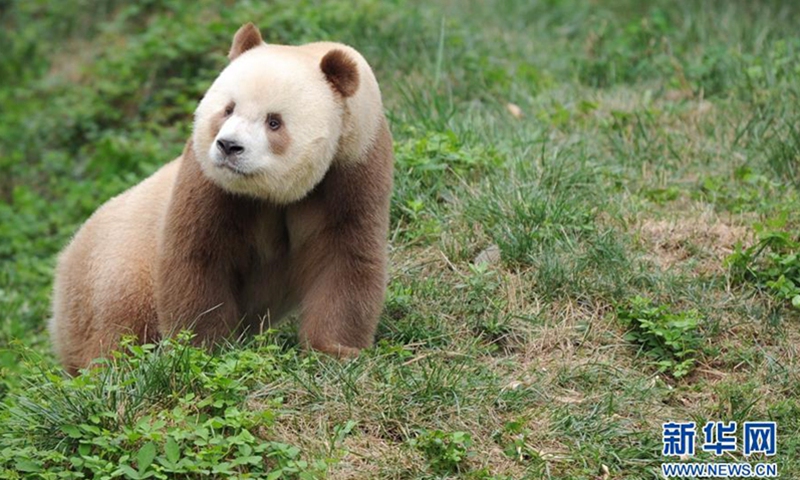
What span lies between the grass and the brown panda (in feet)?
0.67

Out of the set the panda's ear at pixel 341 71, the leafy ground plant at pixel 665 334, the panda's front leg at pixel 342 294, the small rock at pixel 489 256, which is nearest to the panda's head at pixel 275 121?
the panda's ear at pixel 341 71

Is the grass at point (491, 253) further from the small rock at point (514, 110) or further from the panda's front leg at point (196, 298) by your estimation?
the panda's front leg at point (196, 298)

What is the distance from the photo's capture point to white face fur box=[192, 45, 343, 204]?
4.86 m

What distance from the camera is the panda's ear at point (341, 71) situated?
5078 mm

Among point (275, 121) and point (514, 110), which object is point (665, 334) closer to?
point (275, 121)

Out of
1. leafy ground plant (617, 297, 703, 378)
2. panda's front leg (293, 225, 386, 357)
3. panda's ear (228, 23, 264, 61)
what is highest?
panda's ear (228, 23, 264, 61)

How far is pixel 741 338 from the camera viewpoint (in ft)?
18.6

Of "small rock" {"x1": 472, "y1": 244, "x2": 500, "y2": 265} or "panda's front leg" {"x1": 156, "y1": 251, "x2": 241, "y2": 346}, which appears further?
"small rock" {"x1": 472, "y1": 244, "x2": 500, "y2": 265}

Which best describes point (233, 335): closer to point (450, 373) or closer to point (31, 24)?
point (450, 373)

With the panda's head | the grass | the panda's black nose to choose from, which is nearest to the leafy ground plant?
the grass

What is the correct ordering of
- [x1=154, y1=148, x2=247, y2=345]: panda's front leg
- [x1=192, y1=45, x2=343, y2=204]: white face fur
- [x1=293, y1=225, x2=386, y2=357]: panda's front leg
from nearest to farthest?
1. [x1=192, y1=45, x2=343, y2=204]: white face fur
2. [x1=154, y1=148, x2=247, y2=345]: panda's front leg
3. [x1=293, y1=225, x2=386, y2=357]: panda's front leg

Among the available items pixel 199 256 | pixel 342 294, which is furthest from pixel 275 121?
pixel 342 294

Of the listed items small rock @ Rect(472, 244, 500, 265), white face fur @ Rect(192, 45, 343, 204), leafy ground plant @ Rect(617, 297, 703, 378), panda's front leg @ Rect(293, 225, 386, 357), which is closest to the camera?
white face fur @ Rect(192, 45, 343, 204)

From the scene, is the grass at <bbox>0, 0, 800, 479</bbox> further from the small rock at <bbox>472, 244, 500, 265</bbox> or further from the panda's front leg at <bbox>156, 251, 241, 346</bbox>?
the panda's front leg at <bbox>156, 251, 241, 346</bbox>
